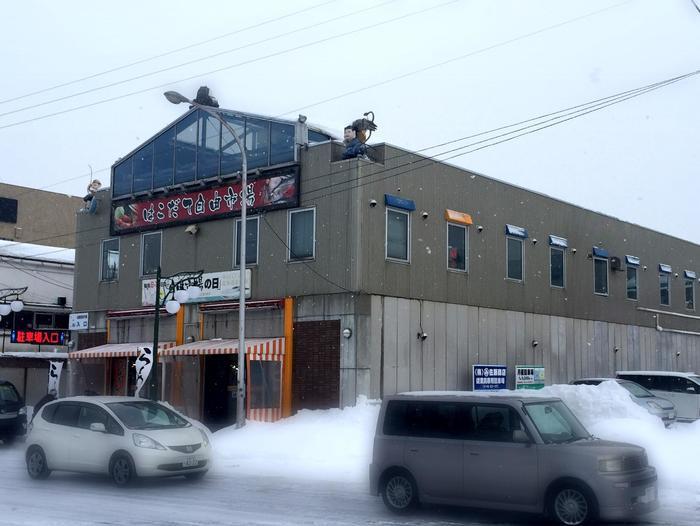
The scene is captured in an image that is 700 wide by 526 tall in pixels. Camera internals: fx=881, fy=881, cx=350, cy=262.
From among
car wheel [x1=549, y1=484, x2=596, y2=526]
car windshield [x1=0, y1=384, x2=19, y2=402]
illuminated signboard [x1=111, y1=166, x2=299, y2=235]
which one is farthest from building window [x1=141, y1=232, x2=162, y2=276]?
car wheel [x1=549, y1=484, x2=596, y2=526]

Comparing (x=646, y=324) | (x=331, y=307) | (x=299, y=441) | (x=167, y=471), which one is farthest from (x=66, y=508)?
(x=646, y=324)

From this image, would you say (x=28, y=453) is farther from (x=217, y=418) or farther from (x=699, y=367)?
(x=699, y=367)

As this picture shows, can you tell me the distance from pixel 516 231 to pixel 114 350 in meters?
14.2

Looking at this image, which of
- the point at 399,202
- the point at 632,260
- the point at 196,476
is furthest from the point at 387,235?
the point at 632,260

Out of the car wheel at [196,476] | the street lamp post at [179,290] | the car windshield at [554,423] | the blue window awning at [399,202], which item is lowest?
the car wheel at [196,476]

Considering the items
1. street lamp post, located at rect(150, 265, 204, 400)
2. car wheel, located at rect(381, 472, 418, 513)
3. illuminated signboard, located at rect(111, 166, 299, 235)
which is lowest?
car wheel, located at rect(381, 472, 418, 513)

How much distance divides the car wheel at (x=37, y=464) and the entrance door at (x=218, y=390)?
11.9 metres

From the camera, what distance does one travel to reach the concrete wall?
81.4 ft

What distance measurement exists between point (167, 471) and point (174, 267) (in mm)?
15298

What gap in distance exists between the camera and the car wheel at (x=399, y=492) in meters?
12.5

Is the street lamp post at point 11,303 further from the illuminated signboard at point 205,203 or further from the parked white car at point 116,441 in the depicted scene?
the parked white car at point 116,441

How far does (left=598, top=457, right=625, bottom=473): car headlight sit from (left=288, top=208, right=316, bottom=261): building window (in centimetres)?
1543

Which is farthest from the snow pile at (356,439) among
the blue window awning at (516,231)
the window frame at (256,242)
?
the blue window awning at (516,231)

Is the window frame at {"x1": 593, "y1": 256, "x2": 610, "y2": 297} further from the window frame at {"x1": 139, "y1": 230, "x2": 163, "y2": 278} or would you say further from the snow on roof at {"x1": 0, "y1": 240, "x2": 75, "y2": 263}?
the snow on roof at {"x1": 0, "y1": 240, "x2": 75, "y2": 263}
